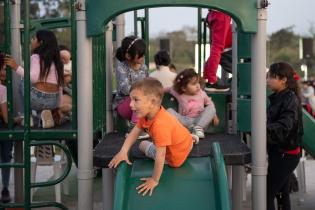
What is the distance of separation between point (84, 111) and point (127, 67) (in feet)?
4.68

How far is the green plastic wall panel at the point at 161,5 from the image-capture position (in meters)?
4.09

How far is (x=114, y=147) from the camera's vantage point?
14.8 ft

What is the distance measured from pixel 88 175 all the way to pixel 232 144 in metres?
1.09

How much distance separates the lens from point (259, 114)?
13.9 feet

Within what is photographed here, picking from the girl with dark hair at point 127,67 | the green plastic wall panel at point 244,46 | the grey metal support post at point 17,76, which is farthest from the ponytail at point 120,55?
the green plastic wall panel at point 244,46

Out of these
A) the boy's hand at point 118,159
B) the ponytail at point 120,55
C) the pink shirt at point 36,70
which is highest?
the ponytail at point 120,55

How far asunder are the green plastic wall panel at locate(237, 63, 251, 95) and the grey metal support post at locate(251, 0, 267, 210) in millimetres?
594

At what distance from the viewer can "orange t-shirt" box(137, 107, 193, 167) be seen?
3885 millimetres

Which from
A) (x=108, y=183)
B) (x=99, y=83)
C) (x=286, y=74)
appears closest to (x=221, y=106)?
(x=286, y=74)

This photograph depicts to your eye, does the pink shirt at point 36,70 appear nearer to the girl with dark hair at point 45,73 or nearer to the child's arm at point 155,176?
the girl with dark hair at point 45,73

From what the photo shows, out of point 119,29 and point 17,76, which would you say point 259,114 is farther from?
point 17,76

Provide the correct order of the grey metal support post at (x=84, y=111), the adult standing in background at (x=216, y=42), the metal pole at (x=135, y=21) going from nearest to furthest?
the grey metal support post at (x=84, y=111) → the adult standing in background at (x=216, y=42) → the metal pole at (x=135, y=21)

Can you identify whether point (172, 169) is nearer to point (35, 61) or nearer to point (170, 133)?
point (170, 133)

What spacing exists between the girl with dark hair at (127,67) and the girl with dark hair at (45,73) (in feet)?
1.72
